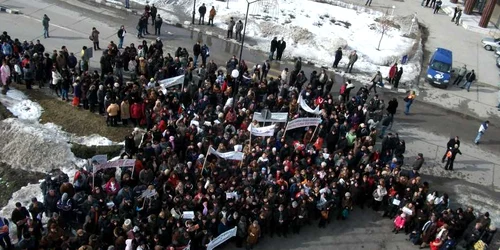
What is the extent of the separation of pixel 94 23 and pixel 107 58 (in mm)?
7702

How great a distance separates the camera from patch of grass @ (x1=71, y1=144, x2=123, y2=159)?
63.1ft

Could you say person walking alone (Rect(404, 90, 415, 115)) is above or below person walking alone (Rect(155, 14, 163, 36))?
below

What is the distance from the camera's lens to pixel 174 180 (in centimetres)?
1658

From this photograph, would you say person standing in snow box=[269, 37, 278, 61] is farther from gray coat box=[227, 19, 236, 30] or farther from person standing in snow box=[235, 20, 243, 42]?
gray coat box=[227, 19, 236, 30]

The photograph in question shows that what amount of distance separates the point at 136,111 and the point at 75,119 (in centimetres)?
275

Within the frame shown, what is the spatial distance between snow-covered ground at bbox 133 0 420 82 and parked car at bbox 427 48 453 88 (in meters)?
1.08

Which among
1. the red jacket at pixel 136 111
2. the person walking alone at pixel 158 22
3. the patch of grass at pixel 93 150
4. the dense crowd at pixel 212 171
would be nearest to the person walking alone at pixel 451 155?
the dense crowd at pixel 212 171

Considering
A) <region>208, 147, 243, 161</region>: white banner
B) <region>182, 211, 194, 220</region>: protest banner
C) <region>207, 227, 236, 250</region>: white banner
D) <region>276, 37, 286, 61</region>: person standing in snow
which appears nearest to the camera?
<region>182, 211, 194, 220</region>: protest banner

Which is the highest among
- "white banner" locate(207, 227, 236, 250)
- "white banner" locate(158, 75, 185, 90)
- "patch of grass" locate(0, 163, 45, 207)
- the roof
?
the roof

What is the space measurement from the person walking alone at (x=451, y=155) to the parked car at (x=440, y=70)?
822cm

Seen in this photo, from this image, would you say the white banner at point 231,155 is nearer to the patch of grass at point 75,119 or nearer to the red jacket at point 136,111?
the red jacket at point 136,111

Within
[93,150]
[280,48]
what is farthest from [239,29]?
[93,150]

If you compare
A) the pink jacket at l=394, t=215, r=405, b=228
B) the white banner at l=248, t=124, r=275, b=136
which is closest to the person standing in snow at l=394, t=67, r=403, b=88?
the white banner at l=248, t=124, r=275, b=136

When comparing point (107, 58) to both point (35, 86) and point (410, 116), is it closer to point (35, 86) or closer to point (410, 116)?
point (35, 86)
